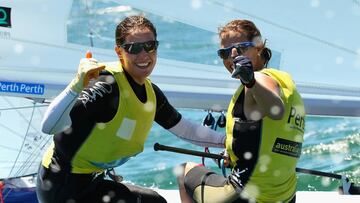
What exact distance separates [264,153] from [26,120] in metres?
1.64

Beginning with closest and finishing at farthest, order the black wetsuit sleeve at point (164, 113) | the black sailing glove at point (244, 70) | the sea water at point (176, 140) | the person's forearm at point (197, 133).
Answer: the black sailing glove at point (244, 70), the black wetsuit sleeve at point (164, 113), the person's forearm at point (197, 133), the sea water at point (176, 140)

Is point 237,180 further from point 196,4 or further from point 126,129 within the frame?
point 196,4

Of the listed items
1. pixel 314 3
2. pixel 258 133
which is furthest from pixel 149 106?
pixel 314 3

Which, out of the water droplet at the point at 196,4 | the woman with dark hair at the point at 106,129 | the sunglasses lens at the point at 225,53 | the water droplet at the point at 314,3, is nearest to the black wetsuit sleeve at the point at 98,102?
Result: the woman with dark hair at the point at 106,129

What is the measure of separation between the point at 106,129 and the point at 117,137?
47 millimetres

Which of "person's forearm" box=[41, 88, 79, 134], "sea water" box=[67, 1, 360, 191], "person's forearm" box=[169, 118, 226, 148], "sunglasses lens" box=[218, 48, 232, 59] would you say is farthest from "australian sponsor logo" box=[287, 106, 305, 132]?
"sea water" box=[67, 1, 360, 191]

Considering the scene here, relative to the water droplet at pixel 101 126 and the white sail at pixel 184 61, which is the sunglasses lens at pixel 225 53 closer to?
the water droplet at pixel 101 126

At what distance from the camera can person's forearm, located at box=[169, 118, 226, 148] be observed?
2.41 meters

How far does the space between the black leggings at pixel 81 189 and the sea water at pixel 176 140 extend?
4.13 ft

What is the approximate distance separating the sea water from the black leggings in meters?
1.26

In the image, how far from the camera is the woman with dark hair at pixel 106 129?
76.5 inches

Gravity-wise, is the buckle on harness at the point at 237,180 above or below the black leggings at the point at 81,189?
above

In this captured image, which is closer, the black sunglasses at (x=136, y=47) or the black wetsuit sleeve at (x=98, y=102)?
the black wetsuit sleeve at (x=98, y=102)

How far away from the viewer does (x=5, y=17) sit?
122 inches
